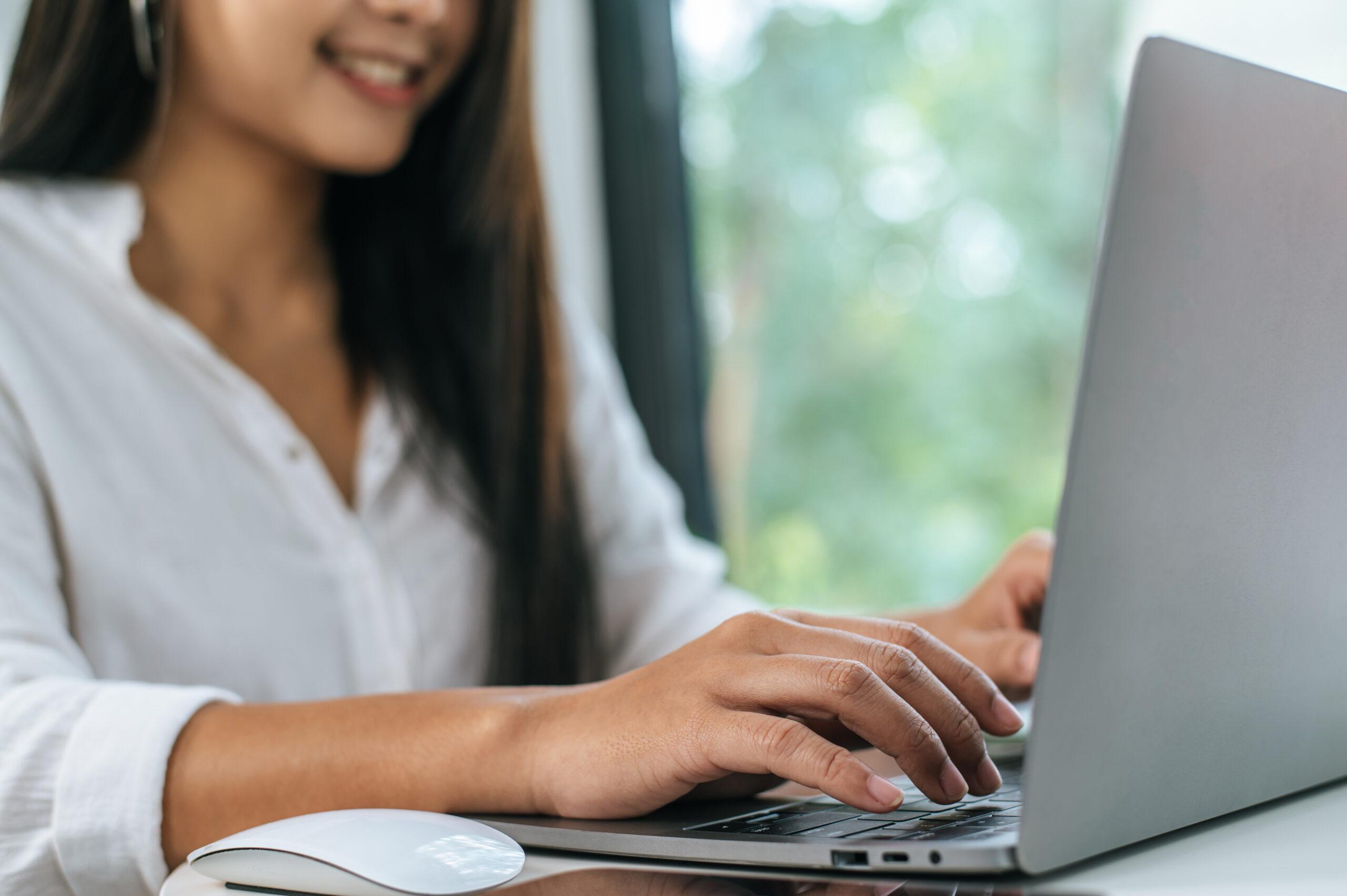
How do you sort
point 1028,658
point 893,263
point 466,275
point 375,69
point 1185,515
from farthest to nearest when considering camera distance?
1. point 893,263
2. point 466,275
3. point 375,69
4. point 1028,658
5. point 1185,515

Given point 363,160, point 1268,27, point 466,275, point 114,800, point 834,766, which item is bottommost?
point 114,800

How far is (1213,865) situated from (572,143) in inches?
71.0

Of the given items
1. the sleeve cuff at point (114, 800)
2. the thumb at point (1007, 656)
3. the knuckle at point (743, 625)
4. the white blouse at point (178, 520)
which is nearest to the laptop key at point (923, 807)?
the knuckle at point (743, 625)

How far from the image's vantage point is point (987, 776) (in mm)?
510

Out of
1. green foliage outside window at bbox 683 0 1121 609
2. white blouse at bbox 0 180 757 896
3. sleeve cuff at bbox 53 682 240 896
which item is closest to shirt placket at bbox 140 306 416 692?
white blouse at bbox 0 180 757 896

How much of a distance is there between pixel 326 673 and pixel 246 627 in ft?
0.28

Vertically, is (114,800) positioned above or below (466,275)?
below

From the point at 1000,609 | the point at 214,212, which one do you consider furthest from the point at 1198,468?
the point at 214,212

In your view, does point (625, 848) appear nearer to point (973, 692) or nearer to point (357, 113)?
point (973, 692)

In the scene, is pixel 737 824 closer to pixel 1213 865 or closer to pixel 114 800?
pixel 1213 865

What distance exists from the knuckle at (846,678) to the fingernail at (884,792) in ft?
0.12

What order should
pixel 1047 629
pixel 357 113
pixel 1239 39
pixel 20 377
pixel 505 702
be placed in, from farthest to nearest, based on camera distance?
pixel 1239 39
pixel 357 113
pixel 20 377
pixel 505 702
pixel 1047 629

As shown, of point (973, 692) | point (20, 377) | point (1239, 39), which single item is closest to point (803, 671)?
point (973, 692)

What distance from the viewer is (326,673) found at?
957 mm
